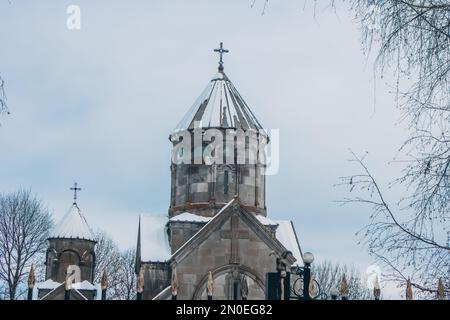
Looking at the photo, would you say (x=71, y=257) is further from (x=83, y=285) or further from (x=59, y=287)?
(x=59, y=287)

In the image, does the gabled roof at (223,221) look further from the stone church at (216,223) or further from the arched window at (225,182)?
the arched window at (225,182)

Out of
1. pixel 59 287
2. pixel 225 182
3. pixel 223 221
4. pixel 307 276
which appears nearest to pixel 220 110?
pixel 225 182

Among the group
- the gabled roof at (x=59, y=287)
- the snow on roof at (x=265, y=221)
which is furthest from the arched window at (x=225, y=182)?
the gabled roof at (x=59, y=287)

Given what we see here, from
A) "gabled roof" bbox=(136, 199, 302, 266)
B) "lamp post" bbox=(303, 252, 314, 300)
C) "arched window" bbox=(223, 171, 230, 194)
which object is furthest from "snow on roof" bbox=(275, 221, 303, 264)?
"lamp post" bbox=(303, 252, 314, 300)

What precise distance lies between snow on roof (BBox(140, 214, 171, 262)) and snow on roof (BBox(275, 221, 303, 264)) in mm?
4437

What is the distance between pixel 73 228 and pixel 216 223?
31.9 feet

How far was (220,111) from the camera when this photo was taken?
28.3 meters
